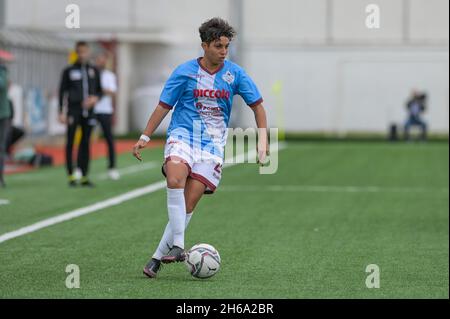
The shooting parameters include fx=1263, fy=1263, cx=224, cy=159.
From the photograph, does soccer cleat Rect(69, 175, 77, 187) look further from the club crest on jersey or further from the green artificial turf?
the club crest on jersey

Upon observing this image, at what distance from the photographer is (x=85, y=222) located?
45.0 feet

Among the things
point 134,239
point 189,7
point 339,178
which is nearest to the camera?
point 134,239

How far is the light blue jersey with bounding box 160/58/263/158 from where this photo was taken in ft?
31.7

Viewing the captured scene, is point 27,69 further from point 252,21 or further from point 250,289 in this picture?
point 250,289

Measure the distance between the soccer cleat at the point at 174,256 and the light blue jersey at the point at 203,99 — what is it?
81cm

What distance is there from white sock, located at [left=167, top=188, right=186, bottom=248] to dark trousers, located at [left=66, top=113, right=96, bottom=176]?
30.3 ft

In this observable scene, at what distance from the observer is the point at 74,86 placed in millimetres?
18859

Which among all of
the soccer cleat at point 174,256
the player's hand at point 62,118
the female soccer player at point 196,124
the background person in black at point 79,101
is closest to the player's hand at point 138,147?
the female soccer player at point 196,124

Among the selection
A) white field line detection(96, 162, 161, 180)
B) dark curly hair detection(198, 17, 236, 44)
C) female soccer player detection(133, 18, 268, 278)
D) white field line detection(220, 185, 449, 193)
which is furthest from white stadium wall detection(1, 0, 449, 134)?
dark curly hair detection(198, 17, 236, 44)

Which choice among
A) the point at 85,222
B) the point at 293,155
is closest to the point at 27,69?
the point at 293,155

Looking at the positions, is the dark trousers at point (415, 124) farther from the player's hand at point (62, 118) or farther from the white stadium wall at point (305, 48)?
the player's hand at point (62, 118)

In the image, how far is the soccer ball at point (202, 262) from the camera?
948cm

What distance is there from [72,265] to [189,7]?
35209 millimetres

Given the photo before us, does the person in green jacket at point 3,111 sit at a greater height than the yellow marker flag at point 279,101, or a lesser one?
greater
